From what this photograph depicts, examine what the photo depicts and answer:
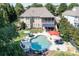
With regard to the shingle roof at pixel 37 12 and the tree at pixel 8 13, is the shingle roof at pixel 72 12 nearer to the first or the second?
the shingle roof at pixel 37 12

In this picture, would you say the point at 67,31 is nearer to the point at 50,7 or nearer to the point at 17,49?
the point at 50,7

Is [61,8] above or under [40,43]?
above

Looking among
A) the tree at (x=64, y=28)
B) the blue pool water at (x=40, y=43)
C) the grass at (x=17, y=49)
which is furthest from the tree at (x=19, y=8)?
the tree at (x=64, y=28)

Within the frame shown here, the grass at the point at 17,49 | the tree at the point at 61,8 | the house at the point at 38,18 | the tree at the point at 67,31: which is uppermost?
the tree at the point at 61,8

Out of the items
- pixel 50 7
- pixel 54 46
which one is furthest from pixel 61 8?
pixel 54 46

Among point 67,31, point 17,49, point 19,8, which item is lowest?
point 17,49
